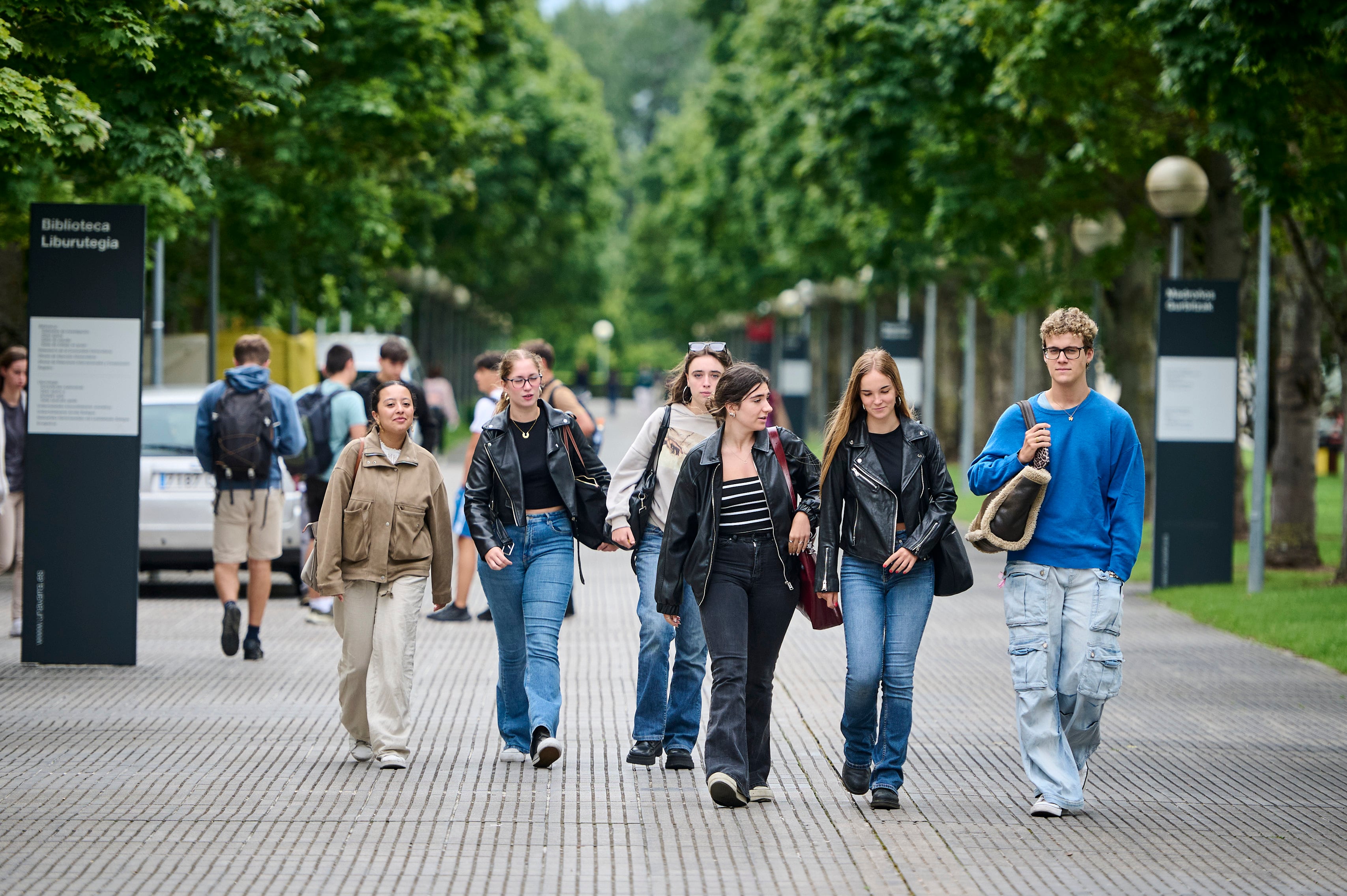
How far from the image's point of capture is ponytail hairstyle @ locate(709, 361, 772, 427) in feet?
22.3

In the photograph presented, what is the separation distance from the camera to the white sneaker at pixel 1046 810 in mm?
6680

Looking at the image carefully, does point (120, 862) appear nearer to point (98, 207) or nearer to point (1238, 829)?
point (1238, 829)

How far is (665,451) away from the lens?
755cm

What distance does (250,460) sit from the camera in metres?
10.7

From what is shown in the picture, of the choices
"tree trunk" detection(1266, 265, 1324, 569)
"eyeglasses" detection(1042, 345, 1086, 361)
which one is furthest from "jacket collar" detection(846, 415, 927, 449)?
"tree trunk" detection(1266, 265, 1324, 569)

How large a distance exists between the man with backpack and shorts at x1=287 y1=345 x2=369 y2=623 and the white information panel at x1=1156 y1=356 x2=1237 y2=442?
6606mm

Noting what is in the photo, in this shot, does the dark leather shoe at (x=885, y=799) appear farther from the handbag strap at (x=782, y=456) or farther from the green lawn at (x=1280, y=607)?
the green lawn at (x=1280, y=607)

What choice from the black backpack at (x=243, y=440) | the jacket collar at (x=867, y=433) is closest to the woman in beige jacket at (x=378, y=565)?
the jacket collar at (x=867, y=433)

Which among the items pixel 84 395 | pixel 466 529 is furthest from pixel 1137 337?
pixel 84 395

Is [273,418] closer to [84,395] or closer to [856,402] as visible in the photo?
[84,395]

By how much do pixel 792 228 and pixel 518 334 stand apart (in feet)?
152

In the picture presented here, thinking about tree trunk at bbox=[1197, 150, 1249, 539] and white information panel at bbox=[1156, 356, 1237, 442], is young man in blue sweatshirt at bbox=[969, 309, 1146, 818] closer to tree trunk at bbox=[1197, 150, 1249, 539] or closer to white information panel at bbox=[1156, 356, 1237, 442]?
white information panel at bbox=[1156, 356, 1237, 442]

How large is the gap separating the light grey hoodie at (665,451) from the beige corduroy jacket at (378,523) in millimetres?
751

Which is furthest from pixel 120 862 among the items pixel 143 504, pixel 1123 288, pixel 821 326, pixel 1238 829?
pixel 821 326
